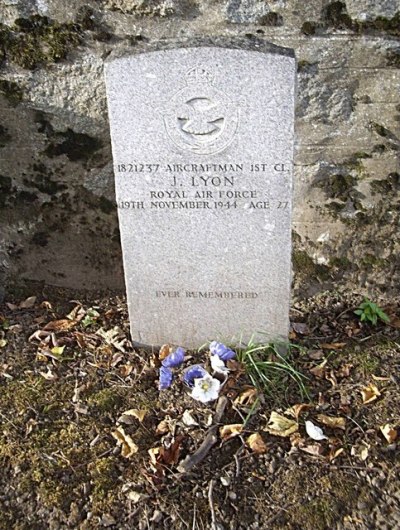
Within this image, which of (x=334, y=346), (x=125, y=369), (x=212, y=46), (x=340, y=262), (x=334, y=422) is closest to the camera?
(x=212, y=46)

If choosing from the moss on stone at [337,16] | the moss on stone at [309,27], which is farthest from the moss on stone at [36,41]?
the moss on stone at [337,16]

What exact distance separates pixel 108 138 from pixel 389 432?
7.08 feet

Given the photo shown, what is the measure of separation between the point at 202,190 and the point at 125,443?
1244 millimetres

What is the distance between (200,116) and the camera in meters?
2.61

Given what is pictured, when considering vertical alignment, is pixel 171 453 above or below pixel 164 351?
below

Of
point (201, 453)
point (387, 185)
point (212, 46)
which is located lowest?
point (201, 453)

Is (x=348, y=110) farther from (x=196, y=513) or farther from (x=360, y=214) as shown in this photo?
(x=196, y=513)

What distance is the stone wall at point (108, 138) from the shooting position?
3078 mm

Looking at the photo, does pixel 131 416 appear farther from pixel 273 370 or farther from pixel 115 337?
pixel 273 370

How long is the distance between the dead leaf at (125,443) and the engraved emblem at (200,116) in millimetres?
1366

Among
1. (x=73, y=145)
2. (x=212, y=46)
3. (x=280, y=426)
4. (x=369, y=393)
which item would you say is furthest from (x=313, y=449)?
(x=73, y=145)

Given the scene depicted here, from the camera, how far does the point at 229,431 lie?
9.04 feet

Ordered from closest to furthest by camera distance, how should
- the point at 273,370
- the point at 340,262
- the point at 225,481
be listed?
1. the point at 225,481
2. the point at 273,370
3. the point at 340,262

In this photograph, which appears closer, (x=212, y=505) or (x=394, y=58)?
(x=212, y=505)
